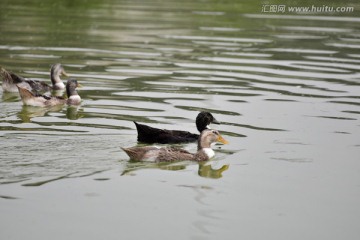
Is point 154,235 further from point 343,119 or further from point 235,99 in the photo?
point 235,99

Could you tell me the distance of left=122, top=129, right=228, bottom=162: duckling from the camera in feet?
42.0

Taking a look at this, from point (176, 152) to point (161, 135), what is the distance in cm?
111

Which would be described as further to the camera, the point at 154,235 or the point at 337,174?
the point at 337,174

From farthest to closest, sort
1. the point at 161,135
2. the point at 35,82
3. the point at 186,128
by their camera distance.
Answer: the point at 35,82 → the point at 186,128 → the point at 161,135

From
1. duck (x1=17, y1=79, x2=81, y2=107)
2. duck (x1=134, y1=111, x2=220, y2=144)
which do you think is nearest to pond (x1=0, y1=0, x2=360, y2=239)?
duck (x1=134, y1=111, x2=220, y2=144)

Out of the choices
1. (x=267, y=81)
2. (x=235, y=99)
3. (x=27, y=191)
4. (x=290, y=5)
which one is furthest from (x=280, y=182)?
(x=290, y=5)

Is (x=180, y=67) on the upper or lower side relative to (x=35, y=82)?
upper

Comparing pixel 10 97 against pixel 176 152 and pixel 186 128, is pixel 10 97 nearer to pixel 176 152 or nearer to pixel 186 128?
pixel 186 128

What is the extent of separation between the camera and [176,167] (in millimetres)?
12883

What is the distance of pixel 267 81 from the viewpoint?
1992cm

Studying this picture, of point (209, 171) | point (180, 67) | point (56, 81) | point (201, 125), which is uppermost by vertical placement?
point (180, 67)

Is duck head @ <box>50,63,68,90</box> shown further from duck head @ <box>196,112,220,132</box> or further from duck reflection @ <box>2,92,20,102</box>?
duck head @ <box>196,112,220,132</box>

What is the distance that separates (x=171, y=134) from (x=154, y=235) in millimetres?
4154

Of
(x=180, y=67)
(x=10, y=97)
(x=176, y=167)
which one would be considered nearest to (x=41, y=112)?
(x=10, y=97)
